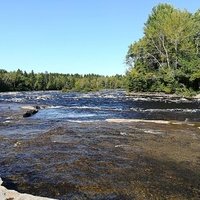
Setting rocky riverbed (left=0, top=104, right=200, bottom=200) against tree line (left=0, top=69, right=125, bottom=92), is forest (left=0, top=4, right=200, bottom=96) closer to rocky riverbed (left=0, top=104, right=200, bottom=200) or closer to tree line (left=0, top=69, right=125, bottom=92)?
rocky riverbed (left=0, top=104, right=200, bottom=200)

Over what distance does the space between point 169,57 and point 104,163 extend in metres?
65.5

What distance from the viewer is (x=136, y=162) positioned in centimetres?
1437

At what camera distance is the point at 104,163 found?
46.8ft

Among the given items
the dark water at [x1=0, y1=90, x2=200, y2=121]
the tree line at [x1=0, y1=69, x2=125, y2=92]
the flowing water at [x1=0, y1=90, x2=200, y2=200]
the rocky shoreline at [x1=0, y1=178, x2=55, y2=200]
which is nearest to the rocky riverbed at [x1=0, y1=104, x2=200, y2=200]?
the flowing water at [x1=0, y1=90, x2=200, y2=200]

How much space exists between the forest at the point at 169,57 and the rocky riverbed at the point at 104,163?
156 feet

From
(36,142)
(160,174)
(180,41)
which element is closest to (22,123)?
(36,142)

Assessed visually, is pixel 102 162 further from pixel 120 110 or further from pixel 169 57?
pixel 169 57

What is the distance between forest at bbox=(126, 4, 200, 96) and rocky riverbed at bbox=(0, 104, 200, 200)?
1867 inches

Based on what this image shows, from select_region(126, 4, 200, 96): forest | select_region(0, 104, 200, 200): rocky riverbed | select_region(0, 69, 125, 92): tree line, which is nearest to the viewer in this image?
select_region(0, 104, 200, 200): rocky riverbed

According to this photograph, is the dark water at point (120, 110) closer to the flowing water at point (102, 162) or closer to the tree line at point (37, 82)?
the flowing water at point (102, 162)

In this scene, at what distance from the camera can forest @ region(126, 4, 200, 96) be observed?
70.8 m

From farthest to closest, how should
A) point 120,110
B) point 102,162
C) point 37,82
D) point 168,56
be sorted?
point 37,82
point 168,56
point 120,110
point 102,162

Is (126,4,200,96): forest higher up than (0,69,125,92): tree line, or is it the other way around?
(126,4,200,96): forest

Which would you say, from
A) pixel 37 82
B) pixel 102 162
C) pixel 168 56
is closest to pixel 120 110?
pixel 102 162
